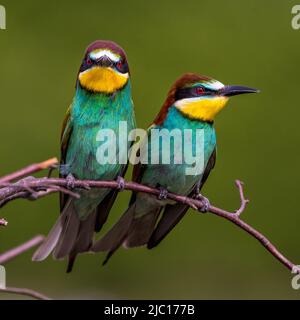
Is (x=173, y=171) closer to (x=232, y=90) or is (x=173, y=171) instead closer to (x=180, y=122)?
(x=180, y=122)

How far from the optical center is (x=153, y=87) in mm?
3383

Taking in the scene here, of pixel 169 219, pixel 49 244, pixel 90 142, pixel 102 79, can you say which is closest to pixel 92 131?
pixel 90 142

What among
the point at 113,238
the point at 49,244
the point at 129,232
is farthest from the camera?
the point at 129,232

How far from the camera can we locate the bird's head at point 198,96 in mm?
1977

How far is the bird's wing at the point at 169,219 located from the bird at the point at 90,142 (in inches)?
5.6

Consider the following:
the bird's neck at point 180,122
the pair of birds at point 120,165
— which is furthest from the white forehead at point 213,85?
the bird's neck at point 180,122

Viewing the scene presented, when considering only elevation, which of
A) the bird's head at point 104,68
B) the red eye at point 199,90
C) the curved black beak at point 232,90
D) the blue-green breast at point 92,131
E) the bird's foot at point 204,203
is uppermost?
the bird's head at point 104,68

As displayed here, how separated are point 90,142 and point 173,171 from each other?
0.21 m

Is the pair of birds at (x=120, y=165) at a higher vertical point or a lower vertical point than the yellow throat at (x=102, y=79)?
lower

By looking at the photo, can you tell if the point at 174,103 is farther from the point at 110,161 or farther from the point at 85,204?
Result: the point at 85,204

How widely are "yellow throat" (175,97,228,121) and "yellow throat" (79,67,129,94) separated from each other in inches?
6.4

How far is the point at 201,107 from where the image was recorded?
2043 millimetres

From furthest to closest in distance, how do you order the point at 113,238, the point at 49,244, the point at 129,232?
the point at 129,232 → the point at 113,238 → the point at 49,244

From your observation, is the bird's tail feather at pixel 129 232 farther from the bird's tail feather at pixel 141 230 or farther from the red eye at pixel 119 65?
the red eye at pixel 119 65
